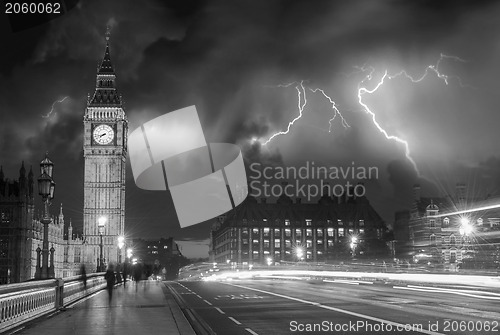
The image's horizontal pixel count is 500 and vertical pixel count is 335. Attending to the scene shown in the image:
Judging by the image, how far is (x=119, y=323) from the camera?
17.6 meters

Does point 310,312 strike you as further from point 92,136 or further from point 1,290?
point 92,136

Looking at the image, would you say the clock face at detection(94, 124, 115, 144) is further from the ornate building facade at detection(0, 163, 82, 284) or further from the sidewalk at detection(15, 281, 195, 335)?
the sidewalk at detection(15, 281, 195, 335)

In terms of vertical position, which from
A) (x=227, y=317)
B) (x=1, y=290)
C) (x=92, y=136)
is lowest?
(x=227, y=317)

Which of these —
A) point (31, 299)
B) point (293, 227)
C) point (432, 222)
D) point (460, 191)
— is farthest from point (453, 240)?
point (31, 299)

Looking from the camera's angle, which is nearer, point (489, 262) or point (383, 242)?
point (489, 262)

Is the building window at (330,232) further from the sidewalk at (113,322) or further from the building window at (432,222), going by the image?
the sidewalk at (113,322)

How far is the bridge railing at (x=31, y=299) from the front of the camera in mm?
16281

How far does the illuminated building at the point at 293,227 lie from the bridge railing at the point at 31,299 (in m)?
150

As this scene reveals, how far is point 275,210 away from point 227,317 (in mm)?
163073

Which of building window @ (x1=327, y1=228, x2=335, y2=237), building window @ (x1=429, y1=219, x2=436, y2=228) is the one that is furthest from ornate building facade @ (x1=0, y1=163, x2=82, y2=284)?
building window @ (x1=327, y1=228, x2=335, y2=237)

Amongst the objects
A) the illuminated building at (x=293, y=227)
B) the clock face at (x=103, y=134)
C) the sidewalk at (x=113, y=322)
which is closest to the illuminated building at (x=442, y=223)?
the illuminated building at (x=293, y=227)

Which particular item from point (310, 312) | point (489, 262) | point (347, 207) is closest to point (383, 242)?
point (347, 207)

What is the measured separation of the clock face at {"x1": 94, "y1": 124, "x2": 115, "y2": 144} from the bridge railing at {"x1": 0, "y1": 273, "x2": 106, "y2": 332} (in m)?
121

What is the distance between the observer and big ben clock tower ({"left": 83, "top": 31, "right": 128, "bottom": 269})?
144 meters
